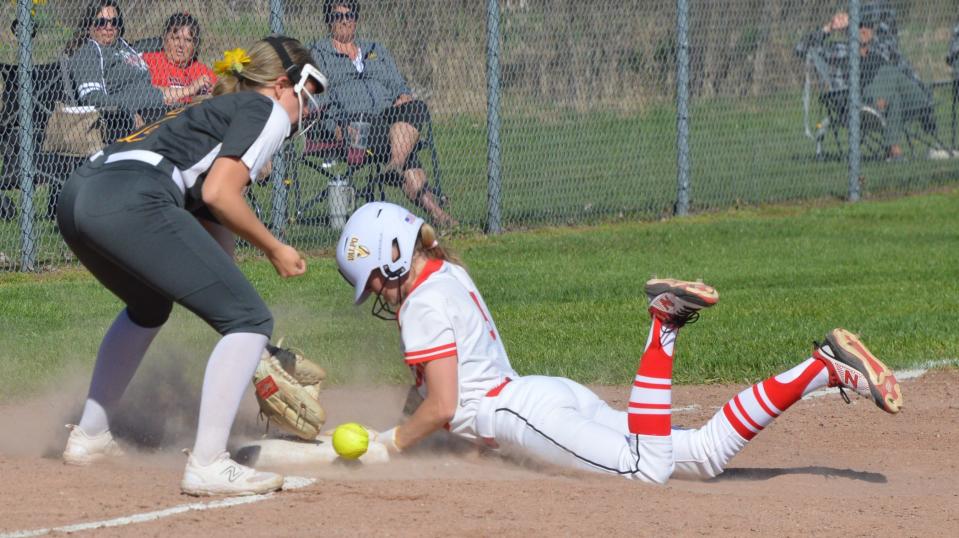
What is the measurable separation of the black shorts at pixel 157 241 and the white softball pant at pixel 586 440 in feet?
3.42

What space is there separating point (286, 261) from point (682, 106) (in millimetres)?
9099

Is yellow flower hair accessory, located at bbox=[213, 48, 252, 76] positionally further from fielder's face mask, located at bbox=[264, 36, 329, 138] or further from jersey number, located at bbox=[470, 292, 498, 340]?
jersey number, located at bbox=[470, 292, 498, 340]

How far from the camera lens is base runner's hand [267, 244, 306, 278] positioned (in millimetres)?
4746

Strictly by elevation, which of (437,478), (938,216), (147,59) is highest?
(147,59)

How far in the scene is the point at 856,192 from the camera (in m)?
15.1

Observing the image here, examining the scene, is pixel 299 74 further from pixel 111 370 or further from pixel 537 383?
pixel 537 383

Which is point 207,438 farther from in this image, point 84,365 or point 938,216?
point 938,216

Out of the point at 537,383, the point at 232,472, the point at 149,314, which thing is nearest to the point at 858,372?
the point at 537,383

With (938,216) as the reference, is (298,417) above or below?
above

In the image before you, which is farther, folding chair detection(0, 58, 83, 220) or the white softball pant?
folding chair detection(0, 58, 83, 220)

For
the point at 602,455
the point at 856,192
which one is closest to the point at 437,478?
the point at 602,455

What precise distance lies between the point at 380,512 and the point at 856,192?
11787 millimetres

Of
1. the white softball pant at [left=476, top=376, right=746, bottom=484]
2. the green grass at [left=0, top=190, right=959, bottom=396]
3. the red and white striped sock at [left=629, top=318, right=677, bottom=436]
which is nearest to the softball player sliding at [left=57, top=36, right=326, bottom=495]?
the white softball pant at [left=476, top=376, right=746, bottom=484]

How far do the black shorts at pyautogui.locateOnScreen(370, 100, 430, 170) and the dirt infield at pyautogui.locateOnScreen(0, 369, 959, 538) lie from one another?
5.28 meters
